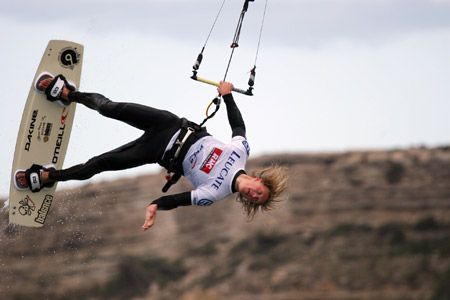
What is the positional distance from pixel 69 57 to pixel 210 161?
336 centimetres

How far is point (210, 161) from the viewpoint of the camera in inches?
461

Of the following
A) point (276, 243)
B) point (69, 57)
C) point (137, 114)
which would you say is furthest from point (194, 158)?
point (276, 243)

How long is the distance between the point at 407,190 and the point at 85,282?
1803 cm

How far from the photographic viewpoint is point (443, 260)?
157 ft

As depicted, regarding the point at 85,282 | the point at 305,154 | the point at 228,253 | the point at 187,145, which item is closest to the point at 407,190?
the point at 305,154

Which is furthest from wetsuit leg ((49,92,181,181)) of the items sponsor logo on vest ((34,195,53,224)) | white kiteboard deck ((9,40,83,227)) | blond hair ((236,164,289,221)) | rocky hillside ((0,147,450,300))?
rocky hillside ((0,147,450,300))

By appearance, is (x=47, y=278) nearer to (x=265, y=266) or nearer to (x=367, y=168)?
(x=265, y=266)

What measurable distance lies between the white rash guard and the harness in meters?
0.06

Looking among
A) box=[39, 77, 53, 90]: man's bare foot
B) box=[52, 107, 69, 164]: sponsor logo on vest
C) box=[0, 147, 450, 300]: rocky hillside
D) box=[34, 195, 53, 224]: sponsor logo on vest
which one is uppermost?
box=[39, 77, 53, 90]: man's bare foot

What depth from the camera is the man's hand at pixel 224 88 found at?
39.3 feet

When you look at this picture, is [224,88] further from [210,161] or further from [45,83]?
[45,83]

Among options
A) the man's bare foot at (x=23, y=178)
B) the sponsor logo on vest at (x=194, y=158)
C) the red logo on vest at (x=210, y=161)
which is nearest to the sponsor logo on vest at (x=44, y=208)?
the man's bare foot at (x=23, y=178)

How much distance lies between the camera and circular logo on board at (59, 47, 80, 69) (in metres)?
13.7

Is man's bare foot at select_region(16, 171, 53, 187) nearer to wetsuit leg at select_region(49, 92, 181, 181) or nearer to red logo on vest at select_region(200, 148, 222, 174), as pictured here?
wetsuit leg at select_region(49, 92, 181, 181)
